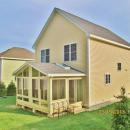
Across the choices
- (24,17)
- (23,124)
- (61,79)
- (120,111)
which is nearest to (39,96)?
(61,79)

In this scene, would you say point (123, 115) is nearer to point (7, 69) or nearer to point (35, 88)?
point (35, 88)

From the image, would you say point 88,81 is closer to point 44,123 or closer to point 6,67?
point 44,123

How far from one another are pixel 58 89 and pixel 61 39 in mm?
5083

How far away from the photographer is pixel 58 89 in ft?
43.9

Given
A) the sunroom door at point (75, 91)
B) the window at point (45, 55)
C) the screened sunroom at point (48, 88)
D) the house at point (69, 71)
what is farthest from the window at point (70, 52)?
the window at point (45, 55)

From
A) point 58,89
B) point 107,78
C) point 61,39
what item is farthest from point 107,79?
point 61,39

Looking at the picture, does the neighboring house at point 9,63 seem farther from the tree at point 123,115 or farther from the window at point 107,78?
the tree at point 123,115

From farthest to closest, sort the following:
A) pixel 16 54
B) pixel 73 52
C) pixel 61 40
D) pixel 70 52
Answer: pixel 16 54
pixel 61 40
pixel 70 52
pixel 73 52

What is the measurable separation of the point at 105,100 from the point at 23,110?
7180 mm

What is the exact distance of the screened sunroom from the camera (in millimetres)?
12133

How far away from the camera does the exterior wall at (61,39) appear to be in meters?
14.5

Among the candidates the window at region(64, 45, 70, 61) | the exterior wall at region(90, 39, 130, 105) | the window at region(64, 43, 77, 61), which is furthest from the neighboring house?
the exterior wall at region(90, 39, 130, 105)

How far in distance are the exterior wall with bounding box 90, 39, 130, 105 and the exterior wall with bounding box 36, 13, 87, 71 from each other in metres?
0.81

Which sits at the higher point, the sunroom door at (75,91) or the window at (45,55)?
the window at (45,55)
